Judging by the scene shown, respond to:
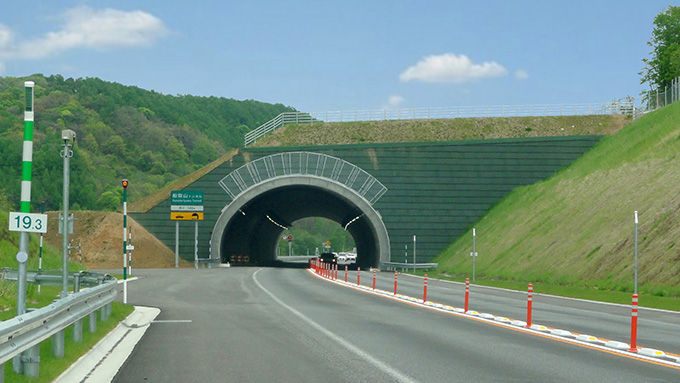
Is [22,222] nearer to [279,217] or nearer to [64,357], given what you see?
[64,357]

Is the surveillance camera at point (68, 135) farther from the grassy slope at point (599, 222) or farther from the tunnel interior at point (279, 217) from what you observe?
the tunnel interior at point (279, 217)

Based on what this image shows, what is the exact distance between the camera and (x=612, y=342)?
43.3 ft

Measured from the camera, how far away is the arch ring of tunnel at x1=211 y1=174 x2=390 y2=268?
57.4 metres

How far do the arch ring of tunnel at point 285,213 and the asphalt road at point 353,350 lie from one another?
35.4 meters

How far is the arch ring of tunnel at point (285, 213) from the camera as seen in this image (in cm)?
5744

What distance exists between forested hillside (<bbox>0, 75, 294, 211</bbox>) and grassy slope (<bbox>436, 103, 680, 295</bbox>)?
90.5 meters

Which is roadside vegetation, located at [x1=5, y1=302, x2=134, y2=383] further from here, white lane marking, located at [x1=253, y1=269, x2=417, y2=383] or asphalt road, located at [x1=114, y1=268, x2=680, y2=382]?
white lane marking, located at [x1=253, y1=269, x2=417, y2=383]

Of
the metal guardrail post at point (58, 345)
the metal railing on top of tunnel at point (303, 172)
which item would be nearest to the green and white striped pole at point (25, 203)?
the metal guardrail post at point (58, 345)

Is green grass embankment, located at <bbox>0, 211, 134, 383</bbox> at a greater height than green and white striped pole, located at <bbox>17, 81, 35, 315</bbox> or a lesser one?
lesser

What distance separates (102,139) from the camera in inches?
6693

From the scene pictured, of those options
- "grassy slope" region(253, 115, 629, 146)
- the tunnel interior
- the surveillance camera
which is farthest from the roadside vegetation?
"grassy slope" region(253, 115, 629, 146)

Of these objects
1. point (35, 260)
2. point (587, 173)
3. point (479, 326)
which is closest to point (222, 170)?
point (35, 260)

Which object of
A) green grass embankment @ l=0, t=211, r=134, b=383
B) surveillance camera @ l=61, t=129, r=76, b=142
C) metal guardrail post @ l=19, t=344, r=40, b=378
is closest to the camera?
metal guardrail post @ l=19, t=344, r=40, b=378

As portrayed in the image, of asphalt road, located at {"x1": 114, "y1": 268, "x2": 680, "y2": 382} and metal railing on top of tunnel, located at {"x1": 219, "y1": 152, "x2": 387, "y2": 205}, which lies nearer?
asphalt road, located at {"x1": 114, "y1": 268, "x2": 680, "y2": 382}
